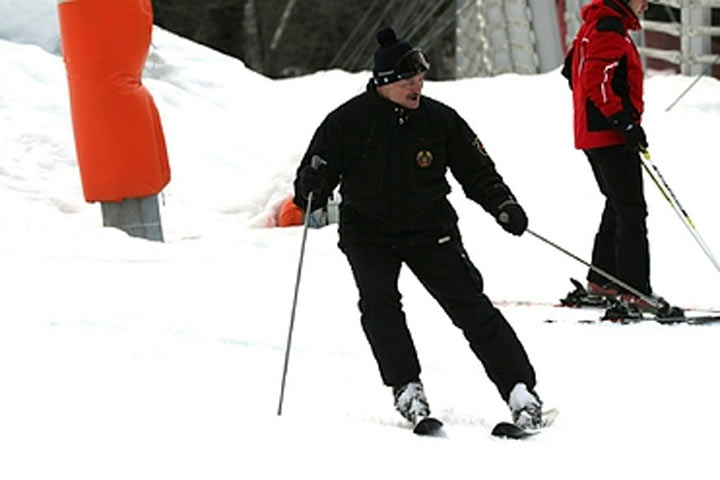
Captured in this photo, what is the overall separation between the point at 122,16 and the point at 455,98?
5288mm

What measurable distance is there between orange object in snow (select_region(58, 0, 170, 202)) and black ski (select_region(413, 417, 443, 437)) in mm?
4425

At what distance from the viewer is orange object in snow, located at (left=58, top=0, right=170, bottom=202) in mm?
8625

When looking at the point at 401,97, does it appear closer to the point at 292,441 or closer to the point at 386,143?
the point at 386,143

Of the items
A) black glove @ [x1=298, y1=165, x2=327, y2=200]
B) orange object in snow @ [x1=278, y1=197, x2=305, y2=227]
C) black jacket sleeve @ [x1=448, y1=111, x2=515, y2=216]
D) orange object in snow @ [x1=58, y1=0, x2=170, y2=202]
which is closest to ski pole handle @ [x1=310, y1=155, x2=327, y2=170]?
black glove @ [x1=298, y1=165, x2=327, y2=200]

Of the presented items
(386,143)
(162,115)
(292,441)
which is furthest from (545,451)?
(162,115)

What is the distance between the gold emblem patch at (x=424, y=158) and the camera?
4.95m

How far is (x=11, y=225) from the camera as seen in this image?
363 inches

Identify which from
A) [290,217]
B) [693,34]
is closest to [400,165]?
[290,217]

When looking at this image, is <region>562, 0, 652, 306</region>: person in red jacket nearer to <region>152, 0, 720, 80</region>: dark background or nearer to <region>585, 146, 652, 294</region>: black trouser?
<region>585, 146, 652, 294</region>: black trouser

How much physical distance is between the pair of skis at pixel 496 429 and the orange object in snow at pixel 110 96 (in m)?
4.39

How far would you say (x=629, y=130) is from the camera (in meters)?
6.78

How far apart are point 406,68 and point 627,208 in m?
2.43

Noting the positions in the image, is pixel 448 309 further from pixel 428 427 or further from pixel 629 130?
pixel 629 130

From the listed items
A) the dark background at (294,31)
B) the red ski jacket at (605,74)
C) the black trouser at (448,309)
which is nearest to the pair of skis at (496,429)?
the black trouser at (448,309)
